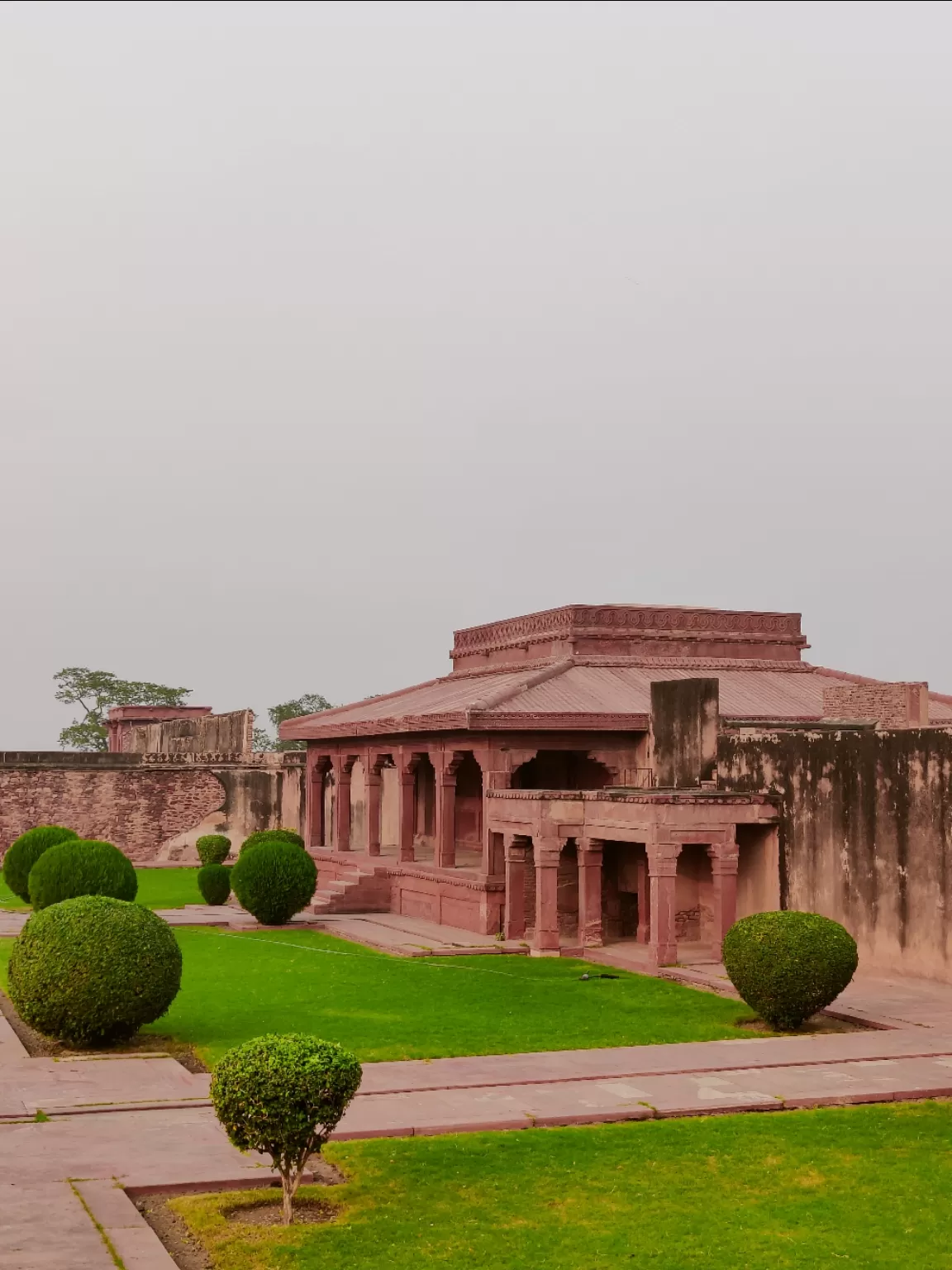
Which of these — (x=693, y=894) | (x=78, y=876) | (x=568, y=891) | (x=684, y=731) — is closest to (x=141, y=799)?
(x=78, y=876)


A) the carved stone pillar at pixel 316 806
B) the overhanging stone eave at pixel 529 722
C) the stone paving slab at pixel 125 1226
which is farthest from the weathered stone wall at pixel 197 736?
the stone paving slab at pixel 125 1226

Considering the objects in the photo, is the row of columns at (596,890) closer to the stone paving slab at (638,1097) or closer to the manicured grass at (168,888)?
the stone paving slab at (638,1097)

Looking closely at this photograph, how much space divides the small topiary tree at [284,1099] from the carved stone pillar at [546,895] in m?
11.9

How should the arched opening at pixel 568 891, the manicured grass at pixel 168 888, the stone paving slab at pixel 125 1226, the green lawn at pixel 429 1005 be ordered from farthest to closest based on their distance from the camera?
the manicured grass at pixel 168 888
the arched opening at pixel 568 891
the green lawn at pixel 429 1005
the stone paving slab at pixel 125 1226

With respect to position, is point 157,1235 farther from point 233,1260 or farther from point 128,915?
point 128,915

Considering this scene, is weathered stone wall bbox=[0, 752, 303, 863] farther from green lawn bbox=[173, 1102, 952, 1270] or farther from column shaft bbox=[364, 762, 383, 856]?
green lawn bbox=[173, 1102, 952, 1270]

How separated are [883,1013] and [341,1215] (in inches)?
331

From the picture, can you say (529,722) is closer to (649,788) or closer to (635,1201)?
(649,788)

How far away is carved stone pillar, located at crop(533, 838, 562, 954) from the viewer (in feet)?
66.7

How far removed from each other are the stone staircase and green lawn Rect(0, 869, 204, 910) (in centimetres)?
392

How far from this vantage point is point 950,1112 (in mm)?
10742

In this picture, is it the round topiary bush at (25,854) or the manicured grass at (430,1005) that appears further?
the round topiary bush at (25,854)

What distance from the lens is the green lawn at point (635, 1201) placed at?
7672 millimetres

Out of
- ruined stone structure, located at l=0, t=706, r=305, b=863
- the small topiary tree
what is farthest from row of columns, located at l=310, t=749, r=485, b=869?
the small topiary tree
